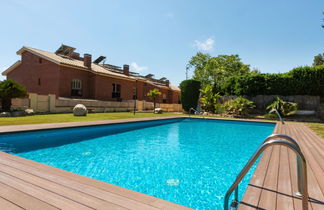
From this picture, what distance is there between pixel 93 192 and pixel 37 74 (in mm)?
23958

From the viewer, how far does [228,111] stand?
1806 centimetres

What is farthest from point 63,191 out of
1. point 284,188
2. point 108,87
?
point 108,87

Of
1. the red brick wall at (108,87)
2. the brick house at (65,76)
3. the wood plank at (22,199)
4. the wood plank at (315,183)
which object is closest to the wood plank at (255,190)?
the wood plank at (315,183)

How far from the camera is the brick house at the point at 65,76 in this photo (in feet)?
63.3

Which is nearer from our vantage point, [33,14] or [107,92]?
[33,14]

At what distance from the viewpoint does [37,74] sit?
818 inches

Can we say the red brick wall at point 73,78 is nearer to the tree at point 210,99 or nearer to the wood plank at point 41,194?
the tree at point 210,99

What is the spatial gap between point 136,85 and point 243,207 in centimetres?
2707

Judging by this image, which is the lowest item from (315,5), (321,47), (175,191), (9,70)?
(175,191)

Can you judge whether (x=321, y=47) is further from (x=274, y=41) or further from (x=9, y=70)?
(x=9, y=70)

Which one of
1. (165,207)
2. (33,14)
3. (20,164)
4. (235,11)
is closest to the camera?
(165,207)

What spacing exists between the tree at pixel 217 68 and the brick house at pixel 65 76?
40.8ft

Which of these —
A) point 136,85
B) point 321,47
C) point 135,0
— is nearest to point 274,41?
point 321,47

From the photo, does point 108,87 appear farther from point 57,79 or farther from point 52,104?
point 52,104
